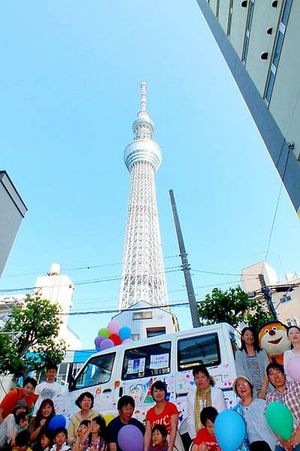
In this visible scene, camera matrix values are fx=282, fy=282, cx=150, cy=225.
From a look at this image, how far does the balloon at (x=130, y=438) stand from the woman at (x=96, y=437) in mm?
196

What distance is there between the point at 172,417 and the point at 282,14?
7.72m

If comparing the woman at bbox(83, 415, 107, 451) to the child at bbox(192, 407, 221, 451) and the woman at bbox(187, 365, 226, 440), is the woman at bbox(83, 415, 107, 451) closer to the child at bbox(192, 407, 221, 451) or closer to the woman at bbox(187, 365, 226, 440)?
the woman at bbox(187, 365, 226, 440)

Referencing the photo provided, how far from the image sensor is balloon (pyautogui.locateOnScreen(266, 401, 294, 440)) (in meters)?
2.26

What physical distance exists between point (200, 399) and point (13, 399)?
290 cm

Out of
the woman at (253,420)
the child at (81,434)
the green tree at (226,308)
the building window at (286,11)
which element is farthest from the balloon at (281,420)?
the green tree at (226,308)

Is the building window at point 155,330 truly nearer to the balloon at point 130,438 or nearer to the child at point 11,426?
the child at point 11,426

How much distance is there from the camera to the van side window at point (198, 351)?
3.59m

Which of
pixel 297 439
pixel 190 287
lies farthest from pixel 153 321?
pixel 297 439

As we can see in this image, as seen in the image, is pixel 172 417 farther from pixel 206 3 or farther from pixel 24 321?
pixel 206 3

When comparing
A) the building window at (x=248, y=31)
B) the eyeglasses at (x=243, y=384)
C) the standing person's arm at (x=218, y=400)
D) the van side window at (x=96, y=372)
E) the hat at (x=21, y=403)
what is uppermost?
the building window at (x=248, y=31)

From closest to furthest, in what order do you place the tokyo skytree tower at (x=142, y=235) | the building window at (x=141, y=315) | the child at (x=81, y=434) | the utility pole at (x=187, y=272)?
the child at (x=81, y=434)
the utility pole at (x=187, y=272)
the building window at (x=141, y=315)
the tokyo skytree tower at (x=142, y=235)

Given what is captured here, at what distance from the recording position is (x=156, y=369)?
3867mm

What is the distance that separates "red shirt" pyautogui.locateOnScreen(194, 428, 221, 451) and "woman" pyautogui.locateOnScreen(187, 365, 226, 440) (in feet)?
0.43

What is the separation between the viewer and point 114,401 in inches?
153
